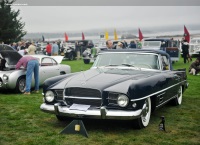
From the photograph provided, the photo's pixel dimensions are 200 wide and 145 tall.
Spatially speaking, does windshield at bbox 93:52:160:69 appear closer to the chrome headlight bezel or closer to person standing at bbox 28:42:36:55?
the chrome headlight bezel

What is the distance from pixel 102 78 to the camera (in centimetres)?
555

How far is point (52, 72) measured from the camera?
10633 millimetres

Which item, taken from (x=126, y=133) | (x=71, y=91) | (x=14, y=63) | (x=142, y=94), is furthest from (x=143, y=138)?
(x=14, y=63)

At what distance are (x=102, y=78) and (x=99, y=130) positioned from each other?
0.93 m

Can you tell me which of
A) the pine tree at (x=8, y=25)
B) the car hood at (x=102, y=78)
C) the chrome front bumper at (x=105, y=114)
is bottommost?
the chrome front bumper at (x=105, y=114)

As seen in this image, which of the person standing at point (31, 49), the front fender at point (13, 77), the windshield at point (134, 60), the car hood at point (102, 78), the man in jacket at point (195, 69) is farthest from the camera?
the man in jacket at point (195, 69)

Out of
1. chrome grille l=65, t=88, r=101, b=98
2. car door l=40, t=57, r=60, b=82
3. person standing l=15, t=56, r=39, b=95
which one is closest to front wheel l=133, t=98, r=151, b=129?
chrome grille l=65, t=88, r=101, b=98

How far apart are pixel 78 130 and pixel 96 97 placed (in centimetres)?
62

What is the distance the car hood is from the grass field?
2.69ft

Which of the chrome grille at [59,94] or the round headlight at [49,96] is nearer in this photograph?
the chrome grille at [59,94]

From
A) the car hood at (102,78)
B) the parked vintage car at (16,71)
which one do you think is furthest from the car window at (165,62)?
the parked vintage car at (16,71)

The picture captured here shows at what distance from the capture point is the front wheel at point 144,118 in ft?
17.5

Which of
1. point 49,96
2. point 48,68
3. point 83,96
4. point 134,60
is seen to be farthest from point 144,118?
point 48,68

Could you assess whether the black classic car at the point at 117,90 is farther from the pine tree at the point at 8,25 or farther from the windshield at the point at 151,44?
the pine tree at the point at 8,25
